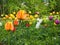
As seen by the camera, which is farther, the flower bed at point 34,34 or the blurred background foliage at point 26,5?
the blurred background foliage at point 26,5

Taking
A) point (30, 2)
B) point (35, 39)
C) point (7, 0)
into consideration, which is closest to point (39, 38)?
point (35, 39)

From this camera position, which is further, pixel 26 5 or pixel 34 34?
pixel 26 5

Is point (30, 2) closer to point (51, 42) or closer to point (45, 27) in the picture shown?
point (45, 27)

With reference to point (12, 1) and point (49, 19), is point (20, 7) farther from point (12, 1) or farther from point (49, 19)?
point (49, 19)

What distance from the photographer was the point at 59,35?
4.17 metres

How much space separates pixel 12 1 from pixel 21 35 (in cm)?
181

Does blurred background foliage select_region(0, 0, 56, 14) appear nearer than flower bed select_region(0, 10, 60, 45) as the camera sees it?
No

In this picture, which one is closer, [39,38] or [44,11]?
[39,38]

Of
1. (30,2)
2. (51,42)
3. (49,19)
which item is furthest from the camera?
(30,2)

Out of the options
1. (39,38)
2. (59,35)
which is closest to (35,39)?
(39,38)

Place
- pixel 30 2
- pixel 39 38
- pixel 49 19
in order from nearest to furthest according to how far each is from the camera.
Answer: pixel 39 38
pixel 49 19
pixel 30 2

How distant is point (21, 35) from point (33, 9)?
2.00 m

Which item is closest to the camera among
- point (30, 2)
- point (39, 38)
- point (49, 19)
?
point (39, 38)

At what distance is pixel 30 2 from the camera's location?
5.63 m
